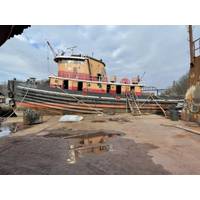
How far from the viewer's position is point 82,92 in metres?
18.5

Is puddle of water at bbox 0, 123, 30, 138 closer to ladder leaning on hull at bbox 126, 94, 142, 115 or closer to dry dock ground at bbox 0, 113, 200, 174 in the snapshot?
dry dock ground at bbox 0, 113, 200, 174

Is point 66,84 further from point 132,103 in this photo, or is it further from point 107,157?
point 107,157

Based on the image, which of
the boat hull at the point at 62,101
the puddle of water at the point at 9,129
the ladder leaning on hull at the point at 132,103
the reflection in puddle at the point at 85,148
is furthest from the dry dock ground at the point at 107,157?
the ladder leaning on hull at the point at 132,103

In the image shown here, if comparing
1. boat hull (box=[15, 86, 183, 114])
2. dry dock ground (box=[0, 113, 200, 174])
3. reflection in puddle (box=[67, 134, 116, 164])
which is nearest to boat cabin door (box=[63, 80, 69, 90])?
boat hull (box=[15, 86, 183, 114])

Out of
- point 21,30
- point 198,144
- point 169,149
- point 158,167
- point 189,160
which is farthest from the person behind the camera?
point 198,144

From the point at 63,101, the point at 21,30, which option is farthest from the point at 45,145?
the point at 63,101

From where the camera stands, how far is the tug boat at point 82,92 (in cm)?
1794

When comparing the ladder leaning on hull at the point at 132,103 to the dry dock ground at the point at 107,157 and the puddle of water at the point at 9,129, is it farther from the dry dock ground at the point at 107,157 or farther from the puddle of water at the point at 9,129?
the dry dock ground at the point at 107,157

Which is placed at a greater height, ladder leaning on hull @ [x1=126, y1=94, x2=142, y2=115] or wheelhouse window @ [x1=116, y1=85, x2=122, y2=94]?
wheelhouse window @ [x1=116, y1=85, x2=122, y2=94]

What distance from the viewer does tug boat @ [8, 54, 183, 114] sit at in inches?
706

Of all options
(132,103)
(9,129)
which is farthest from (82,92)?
(9,129)

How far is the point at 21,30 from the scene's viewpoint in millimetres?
5180
